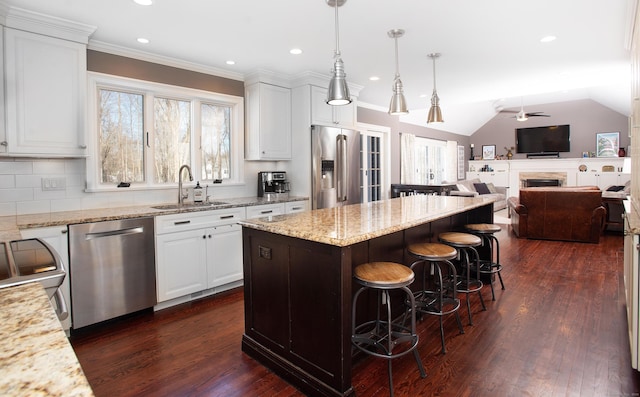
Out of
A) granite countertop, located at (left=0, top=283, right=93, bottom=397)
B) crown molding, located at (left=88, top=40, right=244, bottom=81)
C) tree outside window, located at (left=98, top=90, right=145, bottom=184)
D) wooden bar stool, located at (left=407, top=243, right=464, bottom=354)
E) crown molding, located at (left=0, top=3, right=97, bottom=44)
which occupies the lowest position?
wooden bar stool, located at (left=407, top=243, right=464, bottom=354)

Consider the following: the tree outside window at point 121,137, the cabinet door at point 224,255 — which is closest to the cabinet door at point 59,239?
the tree outside window at point 121,137

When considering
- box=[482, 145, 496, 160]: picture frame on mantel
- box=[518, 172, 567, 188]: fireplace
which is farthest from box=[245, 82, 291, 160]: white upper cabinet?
box=[482, 145, 496, 160]: picture frame on mantel

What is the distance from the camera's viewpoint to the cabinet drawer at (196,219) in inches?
124

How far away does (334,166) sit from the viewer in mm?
4781

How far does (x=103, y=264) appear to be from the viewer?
282 cm

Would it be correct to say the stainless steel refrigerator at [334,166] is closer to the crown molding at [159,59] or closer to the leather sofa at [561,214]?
the crown molding at [159,59]

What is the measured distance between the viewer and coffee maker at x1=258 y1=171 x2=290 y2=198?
177 inches

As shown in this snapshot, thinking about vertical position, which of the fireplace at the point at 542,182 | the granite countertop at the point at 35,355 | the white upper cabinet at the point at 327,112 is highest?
the white upper cabinet at the point at 327,112

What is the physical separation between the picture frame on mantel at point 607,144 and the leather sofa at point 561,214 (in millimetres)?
5063

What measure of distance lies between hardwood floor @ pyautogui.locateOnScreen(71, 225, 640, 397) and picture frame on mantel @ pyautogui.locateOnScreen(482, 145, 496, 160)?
29.2 feet

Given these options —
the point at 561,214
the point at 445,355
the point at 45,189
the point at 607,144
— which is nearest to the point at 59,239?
the point at 45,189

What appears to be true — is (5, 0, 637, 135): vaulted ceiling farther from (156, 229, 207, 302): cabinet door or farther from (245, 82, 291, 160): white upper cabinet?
(156, 229, 207, 302): cabinet door

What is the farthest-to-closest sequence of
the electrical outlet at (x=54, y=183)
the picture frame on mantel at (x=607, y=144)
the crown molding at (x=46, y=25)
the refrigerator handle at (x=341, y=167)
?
1. the picture frame on mantel at (x=607, y=144)
2. the refrigerator handle at (x=341, y=167)
3. the electrical outlet at (x=54, y=183)
4. the crown molding at (x=46, y=25)

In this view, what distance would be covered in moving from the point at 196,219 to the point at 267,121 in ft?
5.30
